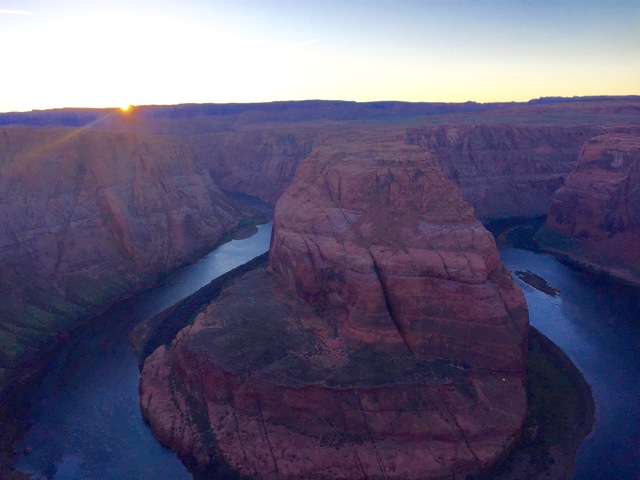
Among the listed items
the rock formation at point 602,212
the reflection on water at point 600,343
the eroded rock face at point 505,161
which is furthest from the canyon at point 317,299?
the eroded rock face at point 505,161

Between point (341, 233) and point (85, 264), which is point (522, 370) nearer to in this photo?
point (341, 233)

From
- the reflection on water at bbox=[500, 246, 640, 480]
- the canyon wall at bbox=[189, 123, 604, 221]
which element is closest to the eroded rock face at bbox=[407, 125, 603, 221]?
the canyon wall at bbox=[189, 123, 604, 221]

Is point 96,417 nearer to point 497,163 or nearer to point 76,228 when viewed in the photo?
point 76,228

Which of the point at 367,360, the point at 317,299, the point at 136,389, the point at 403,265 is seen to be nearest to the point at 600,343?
the point at 403,265

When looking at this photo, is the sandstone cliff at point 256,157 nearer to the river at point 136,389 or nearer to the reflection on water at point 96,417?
the river at point 136,389

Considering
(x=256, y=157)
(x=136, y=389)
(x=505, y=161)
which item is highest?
(x=505, y=161)

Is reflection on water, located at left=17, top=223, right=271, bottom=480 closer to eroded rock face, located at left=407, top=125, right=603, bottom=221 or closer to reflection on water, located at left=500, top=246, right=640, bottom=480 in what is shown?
reflection on water, located at left=500, top=246, right=640, bottom=480
